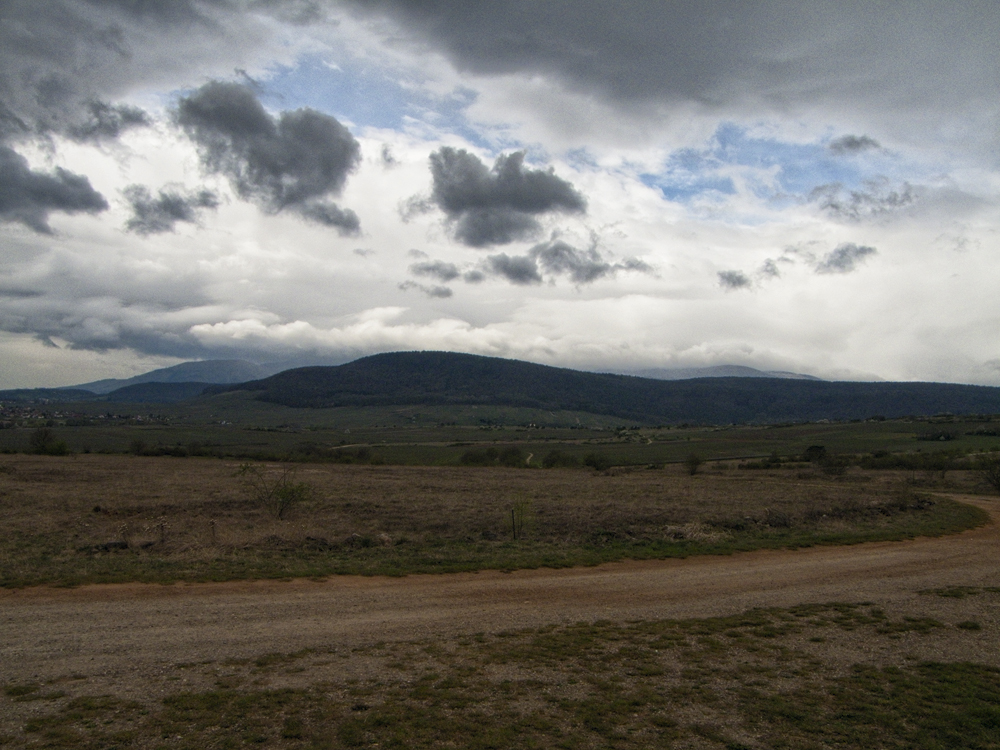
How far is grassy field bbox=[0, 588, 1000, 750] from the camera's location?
26.1 feet

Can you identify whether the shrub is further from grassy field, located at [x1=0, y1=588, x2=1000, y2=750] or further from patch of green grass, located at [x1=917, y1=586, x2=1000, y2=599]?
grassy field, located at [x1=0, y1=588, x2=1000, y2=750]

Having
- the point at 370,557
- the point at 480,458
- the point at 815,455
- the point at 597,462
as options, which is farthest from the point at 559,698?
the point at 815,455

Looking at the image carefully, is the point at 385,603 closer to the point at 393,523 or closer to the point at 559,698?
the point at 559,698

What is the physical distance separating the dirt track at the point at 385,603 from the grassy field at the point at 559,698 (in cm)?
95

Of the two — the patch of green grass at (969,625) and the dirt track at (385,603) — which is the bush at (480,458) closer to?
the dirt track at (385,603)

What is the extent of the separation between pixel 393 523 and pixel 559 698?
20.1 m

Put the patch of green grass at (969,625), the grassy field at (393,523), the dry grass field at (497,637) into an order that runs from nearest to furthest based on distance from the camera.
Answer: the dry grass field at (497,637) < the patch of green grass at (969,625) < the grassy field at (393,523)

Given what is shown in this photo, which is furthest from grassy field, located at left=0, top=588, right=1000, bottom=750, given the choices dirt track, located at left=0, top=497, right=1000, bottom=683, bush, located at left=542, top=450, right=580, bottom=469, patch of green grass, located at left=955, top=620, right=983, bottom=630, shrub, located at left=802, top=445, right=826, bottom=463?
bush, located at left=542, top=450, right=580, bottom=469

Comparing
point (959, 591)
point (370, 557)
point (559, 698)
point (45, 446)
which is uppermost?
point (559, 698)

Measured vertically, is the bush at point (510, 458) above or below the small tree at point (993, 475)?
below

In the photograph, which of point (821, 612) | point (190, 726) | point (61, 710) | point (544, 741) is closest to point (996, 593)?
point (821, 612)

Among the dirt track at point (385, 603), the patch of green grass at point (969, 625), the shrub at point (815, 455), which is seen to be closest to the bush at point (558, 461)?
the shrub at point (815, 455)

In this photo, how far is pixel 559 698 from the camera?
921 centimetres

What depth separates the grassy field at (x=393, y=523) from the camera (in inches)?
748
